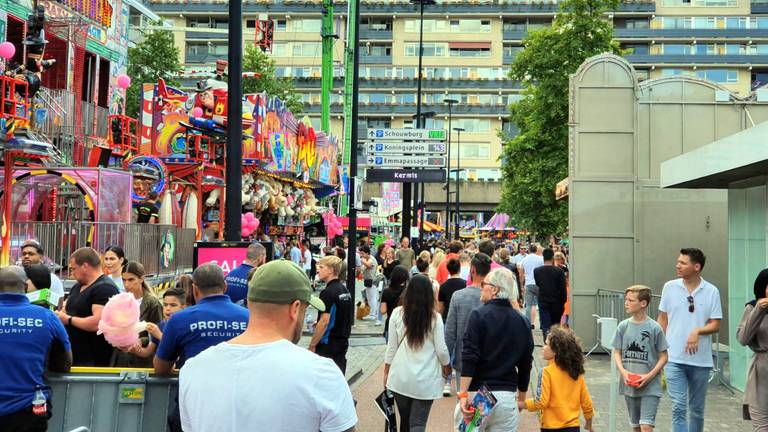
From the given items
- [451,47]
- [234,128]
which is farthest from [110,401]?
[451,47]

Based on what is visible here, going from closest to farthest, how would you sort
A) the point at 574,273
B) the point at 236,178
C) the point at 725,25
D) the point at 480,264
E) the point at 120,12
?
1. the point at 480,264
2. the point at 236,178
3. the point at 574,273
4. the point at 120,12
5. the point at 725,25

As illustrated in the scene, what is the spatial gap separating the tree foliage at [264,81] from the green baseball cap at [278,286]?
43.1m

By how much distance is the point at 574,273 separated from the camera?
14.9 metres

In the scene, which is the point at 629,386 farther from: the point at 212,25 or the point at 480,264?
the point at 212,25

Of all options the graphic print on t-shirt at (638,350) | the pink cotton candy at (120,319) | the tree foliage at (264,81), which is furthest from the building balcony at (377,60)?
the pink cotton candy at (120,319)

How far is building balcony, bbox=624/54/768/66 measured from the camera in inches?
2842

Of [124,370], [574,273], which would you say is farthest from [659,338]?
[574,273]

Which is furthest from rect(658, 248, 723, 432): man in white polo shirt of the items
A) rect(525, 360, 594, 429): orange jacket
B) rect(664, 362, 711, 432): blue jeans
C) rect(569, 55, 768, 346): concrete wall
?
rect(569, 55, 768, 346): concrete wall

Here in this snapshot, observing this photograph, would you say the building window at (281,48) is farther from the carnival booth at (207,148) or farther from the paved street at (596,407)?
the paved street at (596,407)

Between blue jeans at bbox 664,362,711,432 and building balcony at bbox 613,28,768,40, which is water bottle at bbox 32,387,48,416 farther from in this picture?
building balcony at bbox 613,28,768,40

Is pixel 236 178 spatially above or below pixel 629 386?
above

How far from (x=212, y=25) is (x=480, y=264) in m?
72.0

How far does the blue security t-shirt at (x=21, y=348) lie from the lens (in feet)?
16.3

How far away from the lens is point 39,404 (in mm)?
5066
